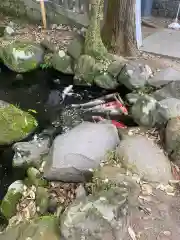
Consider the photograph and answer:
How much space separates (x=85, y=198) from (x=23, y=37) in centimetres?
498

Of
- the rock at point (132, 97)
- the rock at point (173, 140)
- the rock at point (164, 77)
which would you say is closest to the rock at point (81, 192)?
the rock at point (173, 140)

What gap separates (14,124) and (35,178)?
1.20 meters

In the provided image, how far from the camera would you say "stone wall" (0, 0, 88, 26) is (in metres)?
7.34

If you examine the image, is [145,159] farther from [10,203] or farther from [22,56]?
[22,56]

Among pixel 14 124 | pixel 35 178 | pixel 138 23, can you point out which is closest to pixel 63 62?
pixel 138 23

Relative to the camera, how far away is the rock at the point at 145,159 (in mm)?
3588

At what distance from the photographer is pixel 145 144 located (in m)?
4.01

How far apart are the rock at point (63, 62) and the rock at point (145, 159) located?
2.64 m

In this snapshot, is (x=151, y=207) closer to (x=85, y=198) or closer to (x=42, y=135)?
(x=85, y=198)

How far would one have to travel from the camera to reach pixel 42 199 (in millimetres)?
3736

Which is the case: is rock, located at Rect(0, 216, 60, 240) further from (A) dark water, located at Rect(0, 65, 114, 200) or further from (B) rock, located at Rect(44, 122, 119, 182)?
(A) dark water, located at Rect(0, 65, 114, 200)

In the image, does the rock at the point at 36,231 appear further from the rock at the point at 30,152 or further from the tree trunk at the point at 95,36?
the tree trunk at the point at 95,36

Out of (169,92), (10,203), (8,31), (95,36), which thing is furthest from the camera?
(8,31)

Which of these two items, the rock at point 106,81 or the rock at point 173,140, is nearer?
the rock at point 173,140
